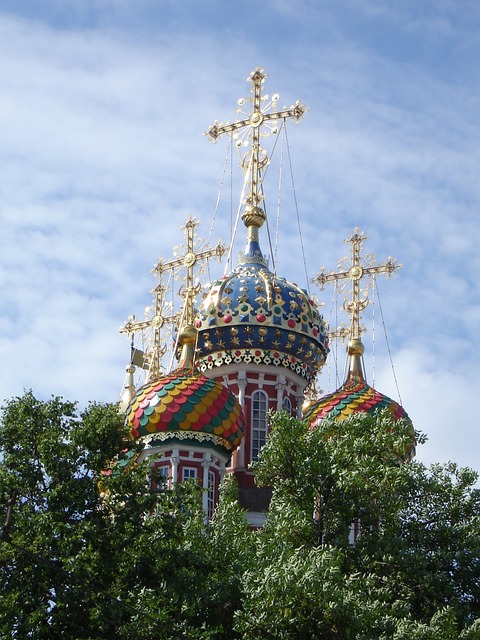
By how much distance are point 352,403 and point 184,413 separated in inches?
157

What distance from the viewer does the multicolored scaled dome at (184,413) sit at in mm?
24406

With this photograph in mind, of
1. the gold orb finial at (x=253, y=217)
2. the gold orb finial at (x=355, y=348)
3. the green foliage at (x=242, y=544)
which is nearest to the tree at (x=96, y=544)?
the green foliage at (x=242, y=544)

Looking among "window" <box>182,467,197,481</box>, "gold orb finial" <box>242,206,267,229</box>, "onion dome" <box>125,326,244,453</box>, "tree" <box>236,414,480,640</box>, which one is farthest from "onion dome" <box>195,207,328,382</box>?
"tree" <box>236,414,480,640</box>

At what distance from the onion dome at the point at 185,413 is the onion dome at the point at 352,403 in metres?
2.06

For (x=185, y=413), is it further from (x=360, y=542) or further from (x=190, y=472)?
(x=360, y=542)

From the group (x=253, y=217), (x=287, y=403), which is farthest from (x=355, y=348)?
(x=253, y=217)

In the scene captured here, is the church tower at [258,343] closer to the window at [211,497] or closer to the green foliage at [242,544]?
the window at [211,497]

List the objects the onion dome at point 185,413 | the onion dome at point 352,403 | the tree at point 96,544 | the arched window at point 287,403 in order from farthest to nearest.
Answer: the arched window at point 287,403 < the onion dome at point 352,403 < the onion dome at point 185,413 < the tree at point 96,544

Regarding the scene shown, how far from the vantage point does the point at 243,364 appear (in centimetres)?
2739

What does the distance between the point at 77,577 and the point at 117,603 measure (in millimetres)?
583

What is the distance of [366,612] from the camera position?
15.5m

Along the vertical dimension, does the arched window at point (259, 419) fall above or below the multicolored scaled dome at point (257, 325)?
below

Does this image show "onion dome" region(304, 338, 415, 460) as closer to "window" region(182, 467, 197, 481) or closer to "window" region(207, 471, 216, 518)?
"window" region(207, 471, 216, 518)

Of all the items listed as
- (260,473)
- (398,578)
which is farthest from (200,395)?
(398,578)
